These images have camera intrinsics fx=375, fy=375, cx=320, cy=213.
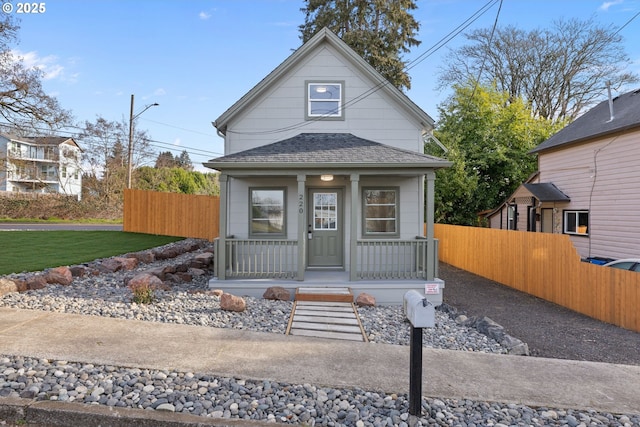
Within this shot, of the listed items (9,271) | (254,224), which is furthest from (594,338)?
(9,271)

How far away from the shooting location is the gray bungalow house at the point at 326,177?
8.60 meters

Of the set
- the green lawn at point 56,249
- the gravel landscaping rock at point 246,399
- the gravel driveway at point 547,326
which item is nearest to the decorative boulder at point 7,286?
the green lawn at point 56,249

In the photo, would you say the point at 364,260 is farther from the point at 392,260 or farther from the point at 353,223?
the point at 353,223

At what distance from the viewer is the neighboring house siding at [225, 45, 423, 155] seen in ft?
32.7

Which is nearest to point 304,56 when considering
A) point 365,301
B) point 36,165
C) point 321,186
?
point 321,186

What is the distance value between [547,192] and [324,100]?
10506 mm

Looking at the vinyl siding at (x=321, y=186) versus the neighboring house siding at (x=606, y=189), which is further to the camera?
the neighboring house siding at (x=606, y=189)

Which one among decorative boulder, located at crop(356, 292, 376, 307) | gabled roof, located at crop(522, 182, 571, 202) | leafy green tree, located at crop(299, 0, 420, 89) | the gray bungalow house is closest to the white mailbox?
decorative boulder, located at crop(356, 292, 376, 307)

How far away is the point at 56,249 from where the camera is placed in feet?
38.6

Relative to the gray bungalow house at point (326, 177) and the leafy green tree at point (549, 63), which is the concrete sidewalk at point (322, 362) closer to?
the gray bungalow house at point (326, 177)

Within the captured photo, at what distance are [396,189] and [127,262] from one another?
727 centimetres

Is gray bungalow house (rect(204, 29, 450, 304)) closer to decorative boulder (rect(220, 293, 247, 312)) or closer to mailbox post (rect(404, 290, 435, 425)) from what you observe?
decorative boulder (rect(220, 293, 247, 312))

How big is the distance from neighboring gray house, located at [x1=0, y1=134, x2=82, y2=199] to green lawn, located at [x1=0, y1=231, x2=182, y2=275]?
12298 millimetres

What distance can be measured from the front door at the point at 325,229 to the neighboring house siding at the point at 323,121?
5.97ft
